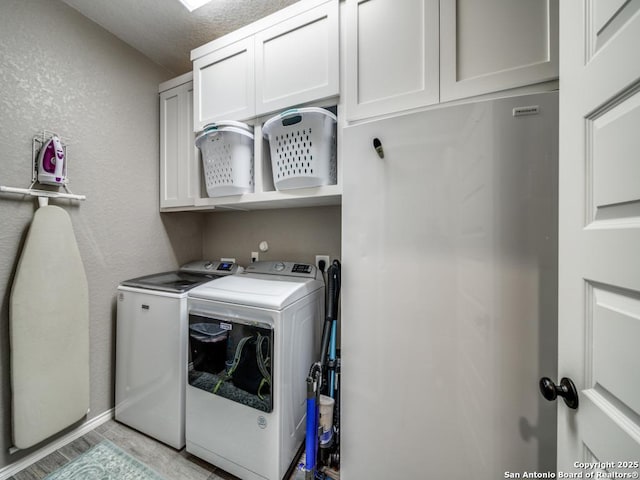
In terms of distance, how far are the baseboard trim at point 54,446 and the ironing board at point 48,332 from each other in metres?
0.13

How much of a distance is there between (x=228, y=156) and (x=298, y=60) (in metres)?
0.67

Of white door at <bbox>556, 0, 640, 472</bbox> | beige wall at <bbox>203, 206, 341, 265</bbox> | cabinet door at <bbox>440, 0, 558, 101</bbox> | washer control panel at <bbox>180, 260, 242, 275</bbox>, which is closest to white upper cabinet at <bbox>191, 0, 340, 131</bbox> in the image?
cabinet door at <bbox>440, 0, 558, 101</bbox>

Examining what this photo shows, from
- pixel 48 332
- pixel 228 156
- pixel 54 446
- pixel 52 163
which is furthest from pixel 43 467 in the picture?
pixel 228 156

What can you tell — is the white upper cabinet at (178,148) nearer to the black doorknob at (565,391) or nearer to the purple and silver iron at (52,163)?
the purple and silver iron at (52,163)

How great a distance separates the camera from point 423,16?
102 cm

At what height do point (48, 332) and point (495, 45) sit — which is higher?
point (495, 45)

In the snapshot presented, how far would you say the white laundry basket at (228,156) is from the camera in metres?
1.42

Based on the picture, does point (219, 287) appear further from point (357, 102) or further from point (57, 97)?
point (57, 97)

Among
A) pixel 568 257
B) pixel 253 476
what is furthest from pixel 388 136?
pixel 253 476

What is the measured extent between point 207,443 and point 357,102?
2.01 meters

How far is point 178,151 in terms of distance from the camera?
189 centimetres

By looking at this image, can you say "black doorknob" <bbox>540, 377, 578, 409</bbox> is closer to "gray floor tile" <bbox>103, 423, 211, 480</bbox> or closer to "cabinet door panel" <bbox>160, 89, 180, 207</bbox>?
"gray floor tile" <bbox>103, 423, 211, 480</bbox>

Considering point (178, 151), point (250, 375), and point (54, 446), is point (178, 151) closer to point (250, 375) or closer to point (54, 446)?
point (250, 375)

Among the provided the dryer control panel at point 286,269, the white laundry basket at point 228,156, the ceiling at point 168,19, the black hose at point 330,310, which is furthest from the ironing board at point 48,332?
the black hose at point 330,310
